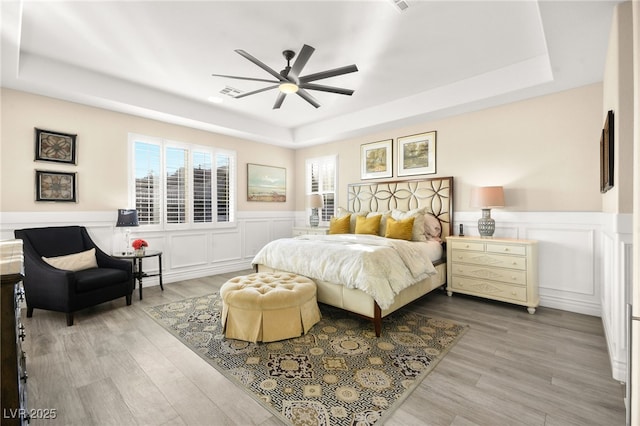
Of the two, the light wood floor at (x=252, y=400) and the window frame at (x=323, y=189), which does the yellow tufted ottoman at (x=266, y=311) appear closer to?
the light wood floor at (x=252, y=400)

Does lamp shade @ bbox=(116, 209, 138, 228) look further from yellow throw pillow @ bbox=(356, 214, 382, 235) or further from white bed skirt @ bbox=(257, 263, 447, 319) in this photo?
yellow throw pillow @ bbox=(356, 214, 382, 235)

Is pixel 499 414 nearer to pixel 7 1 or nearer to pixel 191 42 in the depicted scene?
pixel 191 42

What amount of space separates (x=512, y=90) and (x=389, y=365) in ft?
11.8

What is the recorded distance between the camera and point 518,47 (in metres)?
3.19

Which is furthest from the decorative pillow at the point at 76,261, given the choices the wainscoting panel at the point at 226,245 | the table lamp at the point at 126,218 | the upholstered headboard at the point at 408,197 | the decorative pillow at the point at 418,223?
the decorative pillow at the point at 418,223

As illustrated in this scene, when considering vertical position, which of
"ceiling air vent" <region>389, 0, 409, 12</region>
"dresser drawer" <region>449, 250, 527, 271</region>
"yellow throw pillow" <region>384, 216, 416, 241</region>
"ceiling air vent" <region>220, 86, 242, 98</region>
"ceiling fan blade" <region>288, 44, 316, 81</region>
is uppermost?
"ceiling air vent" <region>220, 86, 242, 98</region>

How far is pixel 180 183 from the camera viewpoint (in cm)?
516

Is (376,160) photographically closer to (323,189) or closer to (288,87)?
(323,189)

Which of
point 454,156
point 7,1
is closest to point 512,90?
point 454,156

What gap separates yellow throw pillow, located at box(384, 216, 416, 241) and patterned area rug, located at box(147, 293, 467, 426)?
1.15m

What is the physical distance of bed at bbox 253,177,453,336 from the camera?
294cm

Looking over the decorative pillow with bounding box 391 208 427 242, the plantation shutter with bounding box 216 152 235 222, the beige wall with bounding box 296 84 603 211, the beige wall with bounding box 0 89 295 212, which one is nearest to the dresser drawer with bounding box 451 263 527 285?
the decorative pillow with bounding box 391 208 427 242

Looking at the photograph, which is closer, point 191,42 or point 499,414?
point 499,414

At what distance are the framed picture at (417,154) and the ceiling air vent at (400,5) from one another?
2.56 metres
